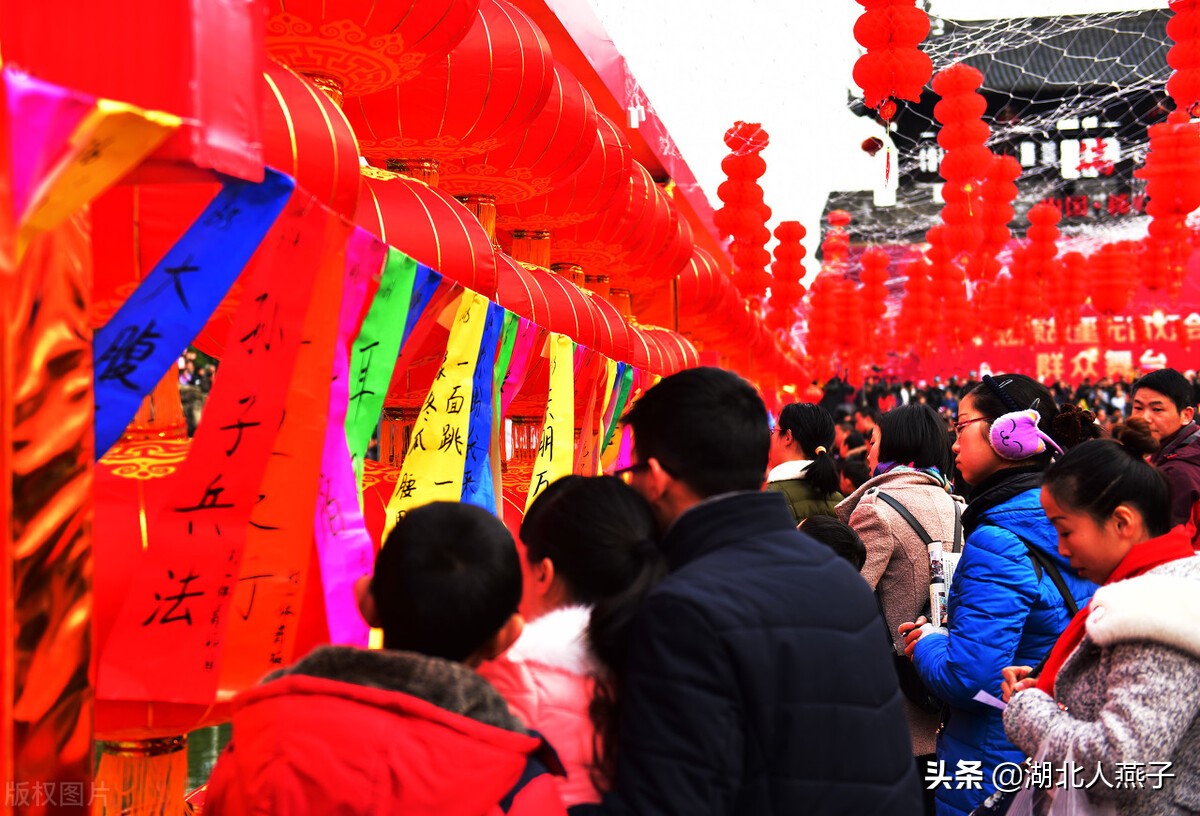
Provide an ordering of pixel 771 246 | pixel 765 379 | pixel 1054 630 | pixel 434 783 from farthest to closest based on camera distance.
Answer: pixel 765 379, pixel 771 246, pixel 1054 630, pixel 434 783

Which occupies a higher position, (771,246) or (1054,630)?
(771,246)

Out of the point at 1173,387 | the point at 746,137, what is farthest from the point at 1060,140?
the point at 1173,387

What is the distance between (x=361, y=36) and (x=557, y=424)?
59.3 inches

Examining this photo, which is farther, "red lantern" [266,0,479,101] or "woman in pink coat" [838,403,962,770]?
"woman in pink coat" [838,403,962,770]

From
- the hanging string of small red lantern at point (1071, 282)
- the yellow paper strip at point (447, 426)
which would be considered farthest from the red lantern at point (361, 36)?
the hanging string of small red lantern at point (1071, 282)

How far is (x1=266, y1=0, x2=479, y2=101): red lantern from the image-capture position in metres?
2.82

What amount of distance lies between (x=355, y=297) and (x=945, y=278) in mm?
15268

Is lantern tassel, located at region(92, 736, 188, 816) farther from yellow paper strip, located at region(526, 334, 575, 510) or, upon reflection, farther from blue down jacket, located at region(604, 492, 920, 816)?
yellow paper strip, located at region(526, 334, 575, 510)

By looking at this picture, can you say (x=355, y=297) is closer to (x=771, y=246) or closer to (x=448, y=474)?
(x=448, y=474)

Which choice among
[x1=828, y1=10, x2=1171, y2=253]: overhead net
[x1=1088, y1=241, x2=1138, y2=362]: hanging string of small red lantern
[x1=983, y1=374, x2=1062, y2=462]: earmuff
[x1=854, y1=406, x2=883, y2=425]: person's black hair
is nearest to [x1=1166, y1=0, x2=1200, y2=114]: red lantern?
[x1=854, y1=406, x2=883, y2=425]: person's black hair

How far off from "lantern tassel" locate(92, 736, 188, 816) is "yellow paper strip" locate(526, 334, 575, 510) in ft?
5.05

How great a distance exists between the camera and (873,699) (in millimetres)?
1829

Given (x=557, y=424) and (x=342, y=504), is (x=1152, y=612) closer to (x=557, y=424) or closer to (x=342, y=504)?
(x=342, y=504)

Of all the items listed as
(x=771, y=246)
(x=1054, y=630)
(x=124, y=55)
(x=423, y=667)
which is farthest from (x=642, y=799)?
(x=771, y=246)
